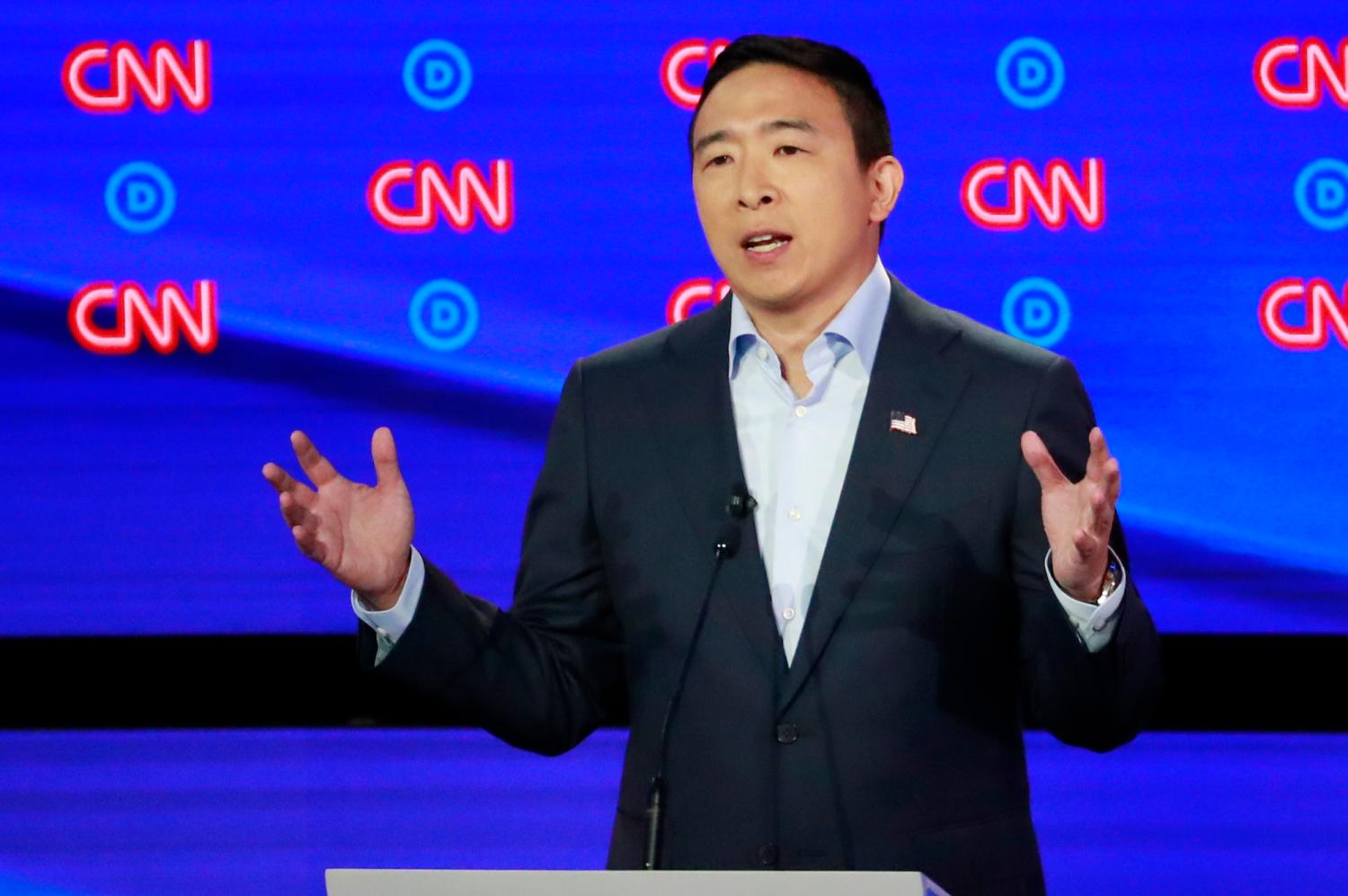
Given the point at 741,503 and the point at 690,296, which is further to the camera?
the point at 690,296

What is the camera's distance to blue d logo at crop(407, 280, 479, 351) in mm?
3383

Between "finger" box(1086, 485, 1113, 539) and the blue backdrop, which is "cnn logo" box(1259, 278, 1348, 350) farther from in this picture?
"finger" box(1086, 485, 1113, 539)

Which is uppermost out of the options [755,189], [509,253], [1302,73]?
[1302,73]

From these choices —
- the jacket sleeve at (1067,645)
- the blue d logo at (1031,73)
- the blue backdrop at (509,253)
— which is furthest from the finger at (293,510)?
the blue d logo at (1031,73)

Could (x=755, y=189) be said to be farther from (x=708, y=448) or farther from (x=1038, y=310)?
(x=1038, y=310)

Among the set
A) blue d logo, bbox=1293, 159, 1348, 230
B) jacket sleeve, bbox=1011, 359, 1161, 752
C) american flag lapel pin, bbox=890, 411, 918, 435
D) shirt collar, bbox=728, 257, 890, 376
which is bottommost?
jacket sleeve, bbox=1011, 359, 1161, 752

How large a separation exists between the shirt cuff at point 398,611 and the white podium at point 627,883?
1.53 ft

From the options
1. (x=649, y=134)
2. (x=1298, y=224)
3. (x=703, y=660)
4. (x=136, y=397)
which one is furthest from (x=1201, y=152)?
(x=136, y=397)

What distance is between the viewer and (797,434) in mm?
2254

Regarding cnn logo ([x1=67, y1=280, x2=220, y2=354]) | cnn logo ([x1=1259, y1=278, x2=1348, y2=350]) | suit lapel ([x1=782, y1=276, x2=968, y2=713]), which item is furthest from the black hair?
cnn logo ([x1=67, y1=280, x2=220, y2=354])

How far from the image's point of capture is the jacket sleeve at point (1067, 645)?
6.37ft

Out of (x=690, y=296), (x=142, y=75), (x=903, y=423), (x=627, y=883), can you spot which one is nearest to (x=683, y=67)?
(x=690, y=296)

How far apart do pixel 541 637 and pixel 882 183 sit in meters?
0.73

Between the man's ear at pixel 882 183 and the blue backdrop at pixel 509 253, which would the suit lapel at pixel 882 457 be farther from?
the blue backdrop at pixel 509 253
